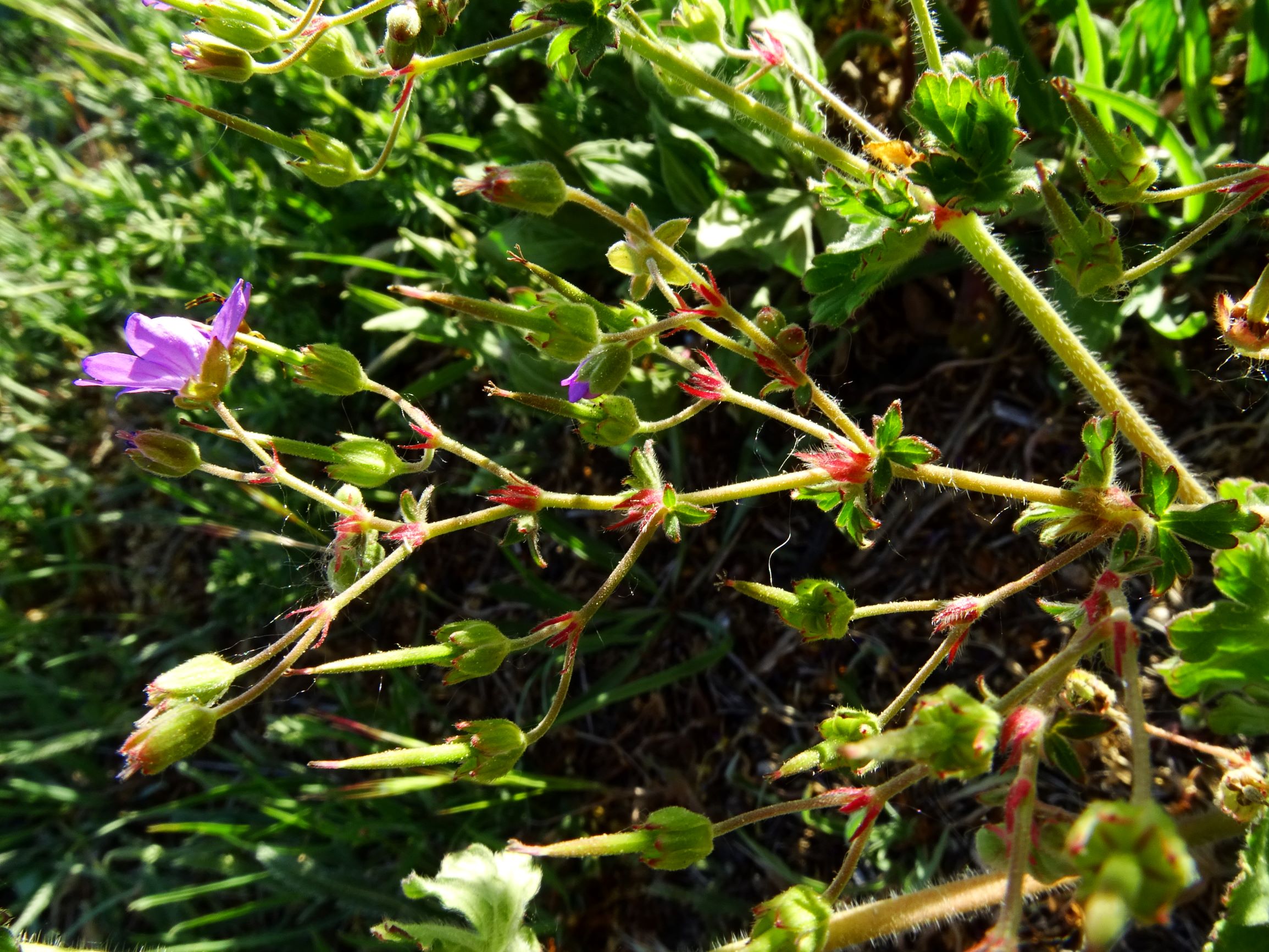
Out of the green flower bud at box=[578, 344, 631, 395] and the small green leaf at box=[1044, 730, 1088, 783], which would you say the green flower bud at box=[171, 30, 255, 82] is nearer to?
the green flower bud at box=[578, 344, 631, 395]

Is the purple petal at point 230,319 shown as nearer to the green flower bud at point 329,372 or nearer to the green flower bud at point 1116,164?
the green flower bud at point 329,372

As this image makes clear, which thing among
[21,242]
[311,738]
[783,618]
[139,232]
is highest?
[783,618]

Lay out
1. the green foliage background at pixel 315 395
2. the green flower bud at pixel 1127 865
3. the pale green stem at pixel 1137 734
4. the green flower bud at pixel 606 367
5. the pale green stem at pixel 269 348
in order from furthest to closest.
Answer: the green foliage background at pixel 315 395 < the pale green stem at pixel 269 348 < the green flower bud at pixel 606 367 < the pale green stem at pixel 1137 734 < the green flower bud at pixel 1127 865

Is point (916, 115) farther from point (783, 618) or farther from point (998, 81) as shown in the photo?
point (783, 618)

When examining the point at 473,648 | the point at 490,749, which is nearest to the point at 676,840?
the point at 490,749

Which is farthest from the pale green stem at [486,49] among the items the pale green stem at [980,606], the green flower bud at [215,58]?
the pale green stem at [980,606]

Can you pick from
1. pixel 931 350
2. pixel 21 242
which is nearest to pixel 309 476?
pixel 21 242

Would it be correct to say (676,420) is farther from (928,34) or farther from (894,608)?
(928,34)
